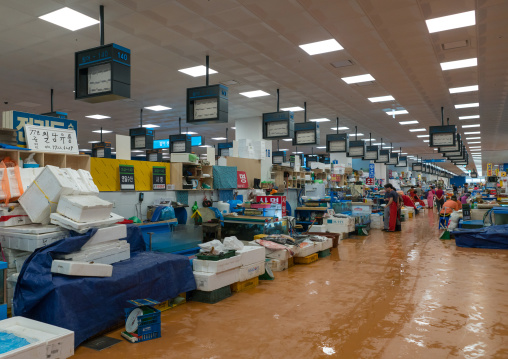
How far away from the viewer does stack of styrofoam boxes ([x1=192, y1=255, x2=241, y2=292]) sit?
4.96 m

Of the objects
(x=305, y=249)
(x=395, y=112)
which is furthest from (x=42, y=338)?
(x=395, y=112)

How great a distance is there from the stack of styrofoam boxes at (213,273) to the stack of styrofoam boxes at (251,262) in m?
0.24

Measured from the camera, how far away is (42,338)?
307 centimetres

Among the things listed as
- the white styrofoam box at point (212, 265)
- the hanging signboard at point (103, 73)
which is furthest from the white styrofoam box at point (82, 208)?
the hanging signboard at point (103, 73)

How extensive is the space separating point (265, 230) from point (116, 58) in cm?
449

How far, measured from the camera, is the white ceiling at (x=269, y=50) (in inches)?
201

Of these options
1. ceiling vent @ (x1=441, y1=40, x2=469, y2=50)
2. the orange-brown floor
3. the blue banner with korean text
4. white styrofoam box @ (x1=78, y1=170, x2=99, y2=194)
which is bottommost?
the orange-brown floor

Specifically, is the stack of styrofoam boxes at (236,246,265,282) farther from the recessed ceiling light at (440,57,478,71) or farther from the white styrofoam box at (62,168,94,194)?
the recessed ceiling light at (440,57,478,71)

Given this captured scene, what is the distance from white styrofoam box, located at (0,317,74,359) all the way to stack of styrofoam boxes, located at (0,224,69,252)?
3.15ft

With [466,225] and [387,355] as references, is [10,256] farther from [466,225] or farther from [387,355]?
[466,225]

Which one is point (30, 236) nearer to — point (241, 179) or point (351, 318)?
point (351, 318)

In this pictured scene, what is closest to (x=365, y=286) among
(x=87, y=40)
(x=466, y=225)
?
(x=87, y=40)

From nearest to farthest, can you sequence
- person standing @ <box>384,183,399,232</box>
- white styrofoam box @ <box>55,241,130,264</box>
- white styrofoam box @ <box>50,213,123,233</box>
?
white styrofoam box @ <box>55,241,130,264</box>
white styrofoam box @ <box>50,213,123,233</box>
person standing @ <box>384,183,399,232</box>

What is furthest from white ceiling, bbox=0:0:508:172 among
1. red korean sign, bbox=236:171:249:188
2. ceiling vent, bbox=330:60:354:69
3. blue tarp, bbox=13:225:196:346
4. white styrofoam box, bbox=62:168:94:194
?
blue tarp, bbox=13:225:196:346
